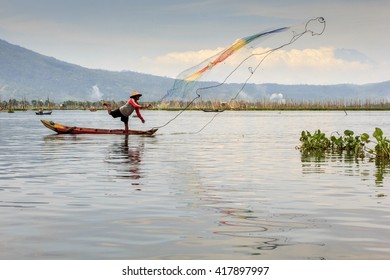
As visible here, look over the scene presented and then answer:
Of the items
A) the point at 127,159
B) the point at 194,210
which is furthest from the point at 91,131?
the point at 194,210

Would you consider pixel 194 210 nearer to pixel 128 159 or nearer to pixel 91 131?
pixel 128 159

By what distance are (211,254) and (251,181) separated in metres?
10.3

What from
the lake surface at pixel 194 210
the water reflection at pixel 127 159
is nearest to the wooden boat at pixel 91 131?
the water reflection at pixel 127 159

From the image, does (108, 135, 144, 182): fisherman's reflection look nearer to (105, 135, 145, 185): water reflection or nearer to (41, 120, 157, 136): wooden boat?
(105, 135, 145, 185): water reflection

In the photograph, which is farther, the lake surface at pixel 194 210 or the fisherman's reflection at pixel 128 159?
the fisherman's reflection at pixel 128 159

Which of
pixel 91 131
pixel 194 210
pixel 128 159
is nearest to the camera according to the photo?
pixel 194 210

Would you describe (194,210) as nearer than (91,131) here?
Yes

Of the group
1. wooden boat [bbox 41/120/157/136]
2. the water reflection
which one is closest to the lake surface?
the water reflection

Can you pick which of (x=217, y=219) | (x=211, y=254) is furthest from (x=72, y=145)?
(x=211, y=254)

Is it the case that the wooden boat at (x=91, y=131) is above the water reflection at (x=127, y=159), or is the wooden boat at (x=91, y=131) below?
above

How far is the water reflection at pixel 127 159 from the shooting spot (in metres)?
23.0

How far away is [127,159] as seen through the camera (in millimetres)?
29188

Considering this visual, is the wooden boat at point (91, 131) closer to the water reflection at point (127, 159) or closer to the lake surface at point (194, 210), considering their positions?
the water reflection at point (127, 159)

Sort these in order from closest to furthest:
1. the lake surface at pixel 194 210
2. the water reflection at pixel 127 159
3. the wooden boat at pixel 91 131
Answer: the lake surface at pixel 194 210 < the water reflection at pixel 127 159 < the wooden boat at pixel 91 131
